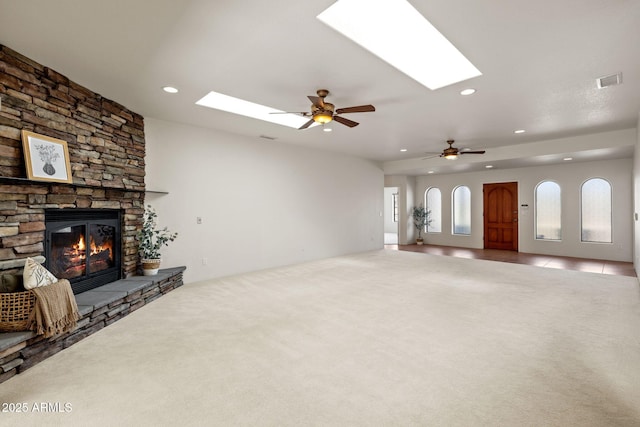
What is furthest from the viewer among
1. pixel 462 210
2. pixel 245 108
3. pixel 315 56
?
pixel 462 210

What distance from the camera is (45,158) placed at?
3092mm

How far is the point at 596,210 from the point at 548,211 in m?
0.98

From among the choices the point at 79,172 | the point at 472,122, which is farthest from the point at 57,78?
the point at 472,122

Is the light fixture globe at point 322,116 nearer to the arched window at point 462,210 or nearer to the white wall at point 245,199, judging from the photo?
the white wall at point 245,199

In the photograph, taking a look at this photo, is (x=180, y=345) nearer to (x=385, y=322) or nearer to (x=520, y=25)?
(x=385, y=322)

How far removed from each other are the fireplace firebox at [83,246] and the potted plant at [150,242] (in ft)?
1.04

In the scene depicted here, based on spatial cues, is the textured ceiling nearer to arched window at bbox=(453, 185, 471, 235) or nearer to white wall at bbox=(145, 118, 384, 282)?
white wall at bbox=(145, 118, 384, 282)

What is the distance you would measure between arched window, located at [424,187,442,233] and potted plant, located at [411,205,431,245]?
0.54ft

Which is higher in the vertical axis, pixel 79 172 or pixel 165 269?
pixel 79 172

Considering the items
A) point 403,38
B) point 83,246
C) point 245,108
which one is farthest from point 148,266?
point 403,38

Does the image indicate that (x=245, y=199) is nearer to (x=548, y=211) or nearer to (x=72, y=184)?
(x=72, y=184)

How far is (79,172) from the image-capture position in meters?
3.61

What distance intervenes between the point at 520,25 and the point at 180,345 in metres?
4.01

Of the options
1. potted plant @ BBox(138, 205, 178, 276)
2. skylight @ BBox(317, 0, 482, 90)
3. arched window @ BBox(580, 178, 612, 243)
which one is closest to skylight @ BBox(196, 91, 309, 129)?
skylight @ BBox(317, 0, 482, 90)
